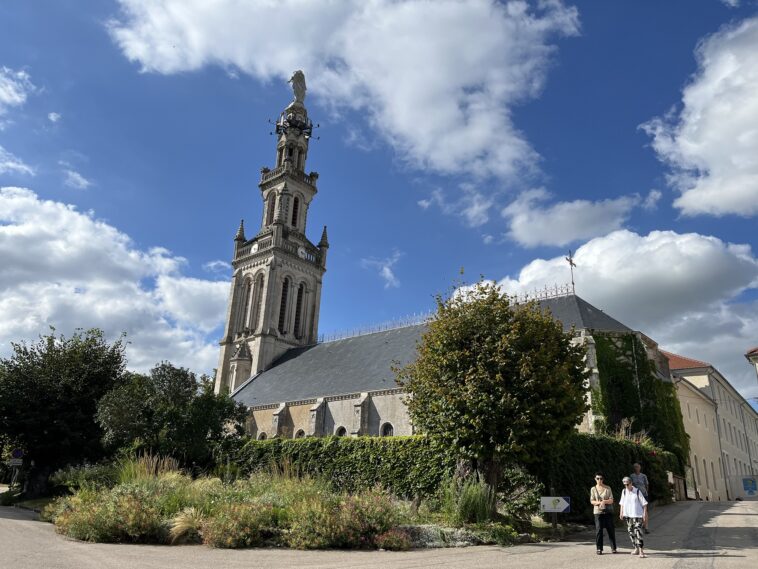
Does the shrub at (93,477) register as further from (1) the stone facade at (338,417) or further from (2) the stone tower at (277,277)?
(2) the stone tower at (277,277)

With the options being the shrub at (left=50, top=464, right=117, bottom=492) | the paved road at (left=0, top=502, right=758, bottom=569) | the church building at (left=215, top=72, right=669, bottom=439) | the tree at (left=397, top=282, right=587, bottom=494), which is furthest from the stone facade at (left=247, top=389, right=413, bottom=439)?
the paved road at (left=0, top=502, right=758, bottom=569)

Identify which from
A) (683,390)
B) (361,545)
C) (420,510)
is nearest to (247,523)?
(361,545)

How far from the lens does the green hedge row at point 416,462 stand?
16.2 metres

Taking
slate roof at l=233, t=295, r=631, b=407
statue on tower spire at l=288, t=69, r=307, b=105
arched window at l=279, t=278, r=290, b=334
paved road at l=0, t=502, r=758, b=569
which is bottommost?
paved road at l=0, t=502, r=758, b=569

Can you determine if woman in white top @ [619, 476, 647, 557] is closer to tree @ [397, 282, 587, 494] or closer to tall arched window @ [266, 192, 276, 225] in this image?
tree @ [397, 282, 587, 494]

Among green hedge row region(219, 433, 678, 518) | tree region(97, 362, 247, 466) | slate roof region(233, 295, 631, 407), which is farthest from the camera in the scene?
slate roof region(233, 295, 631, 407)

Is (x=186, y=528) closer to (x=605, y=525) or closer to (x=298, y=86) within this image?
(x=605, y=525)

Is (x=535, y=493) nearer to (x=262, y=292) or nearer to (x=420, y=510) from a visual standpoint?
(x=420, y=510)

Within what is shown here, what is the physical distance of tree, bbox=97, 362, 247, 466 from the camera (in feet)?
73.7

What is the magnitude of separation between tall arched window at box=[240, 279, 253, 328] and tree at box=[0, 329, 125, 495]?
2099 centimetres

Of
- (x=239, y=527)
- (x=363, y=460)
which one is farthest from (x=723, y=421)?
(x=239, y=527)

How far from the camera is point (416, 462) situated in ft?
60.8

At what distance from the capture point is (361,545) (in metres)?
11.1

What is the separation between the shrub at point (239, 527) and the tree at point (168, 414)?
13.0 m
